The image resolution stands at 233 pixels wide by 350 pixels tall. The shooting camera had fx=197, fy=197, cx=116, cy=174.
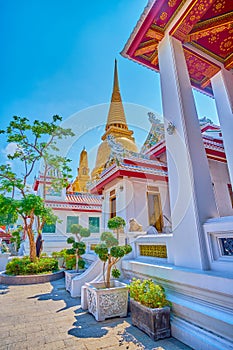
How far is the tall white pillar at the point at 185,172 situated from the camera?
299cm

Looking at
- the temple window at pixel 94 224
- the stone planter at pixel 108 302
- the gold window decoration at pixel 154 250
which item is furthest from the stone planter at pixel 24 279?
the temple window at pixel 94 224

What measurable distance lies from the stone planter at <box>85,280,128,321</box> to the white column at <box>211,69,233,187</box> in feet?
11.0

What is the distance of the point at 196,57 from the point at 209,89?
1.31 meters

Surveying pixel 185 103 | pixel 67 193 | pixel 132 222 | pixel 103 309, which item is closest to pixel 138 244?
pixel 132 222

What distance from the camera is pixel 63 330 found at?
3250 millimetres

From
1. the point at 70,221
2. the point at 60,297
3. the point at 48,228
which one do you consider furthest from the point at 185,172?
the point at 70,221

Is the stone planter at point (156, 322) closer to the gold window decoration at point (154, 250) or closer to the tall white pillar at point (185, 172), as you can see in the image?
the tall white pillar at point (185, 172)

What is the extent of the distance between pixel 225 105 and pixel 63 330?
5631mm

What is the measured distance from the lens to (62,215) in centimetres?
1473

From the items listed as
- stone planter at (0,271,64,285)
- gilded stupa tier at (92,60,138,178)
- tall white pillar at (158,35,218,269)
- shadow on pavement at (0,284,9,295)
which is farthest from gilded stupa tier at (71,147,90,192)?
tall white pillar at (158,35,218,269)

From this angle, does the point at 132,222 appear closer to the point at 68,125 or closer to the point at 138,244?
the point at 138,244

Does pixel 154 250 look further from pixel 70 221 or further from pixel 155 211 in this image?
pixel 70 221

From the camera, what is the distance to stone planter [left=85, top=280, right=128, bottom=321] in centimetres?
358

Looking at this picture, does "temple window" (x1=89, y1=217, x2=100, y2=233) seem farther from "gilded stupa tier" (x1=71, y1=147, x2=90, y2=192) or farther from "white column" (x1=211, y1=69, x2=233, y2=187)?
"white column" (x1=211, y1=69, x2=233, y2=187)
